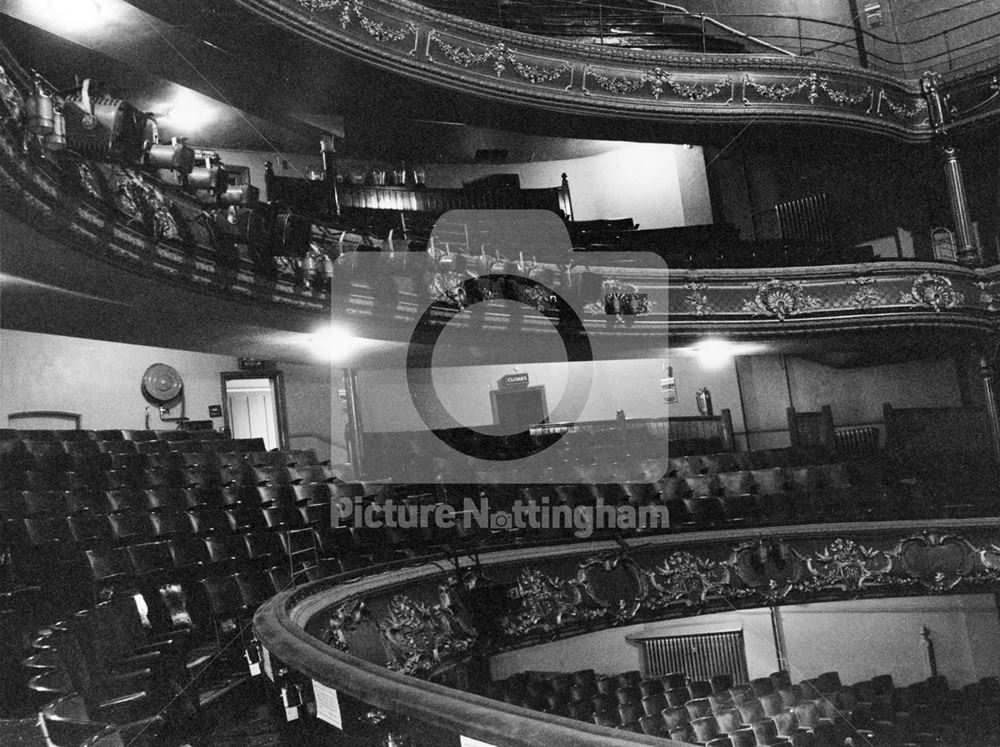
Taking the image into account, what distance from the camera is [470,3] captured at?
999cm

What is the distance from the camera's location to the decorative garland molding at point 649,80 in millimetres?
8281

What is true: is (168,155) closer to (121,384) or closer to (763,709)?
(121,384)

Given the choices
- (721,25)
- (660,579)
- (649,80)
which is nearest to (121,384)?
(660,579)

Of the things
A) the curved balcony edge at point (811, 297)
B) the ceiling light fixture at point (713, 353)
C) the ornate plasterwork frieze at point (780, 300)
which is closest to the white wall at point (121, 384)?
the curved balcony edge at point (811, 297)

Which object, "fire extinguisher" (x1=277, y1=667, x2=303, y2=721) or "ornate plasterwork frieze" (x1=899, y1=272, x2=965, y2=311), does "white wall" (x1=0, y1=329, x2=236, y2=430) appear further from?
"ornate plasterwork frieze" (x1=899, y1=272, x2=965, y2=311)

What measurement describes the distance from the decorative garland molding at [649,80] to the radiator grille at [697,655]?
18.9ft

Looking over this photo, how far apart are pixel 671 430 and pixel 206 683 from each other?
7127mm

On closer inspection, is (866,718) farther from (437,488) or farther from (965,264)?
(965,264)

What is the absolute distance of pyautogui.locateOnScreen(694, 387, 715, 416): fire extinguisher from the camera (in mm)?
10672

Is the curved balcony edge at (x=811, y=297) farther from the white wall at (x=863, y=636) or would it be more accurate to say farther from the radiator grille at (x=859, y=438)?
the white wall at (x=863, y=636)

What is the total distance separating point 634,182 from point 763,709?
7388 millimetres

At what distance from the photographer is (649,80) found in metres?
9.82

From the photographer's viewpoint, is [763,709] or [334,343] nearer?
[763,709]

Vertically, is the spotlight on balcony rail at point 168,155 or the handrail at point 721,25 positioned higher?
the handrail at point 721,25
